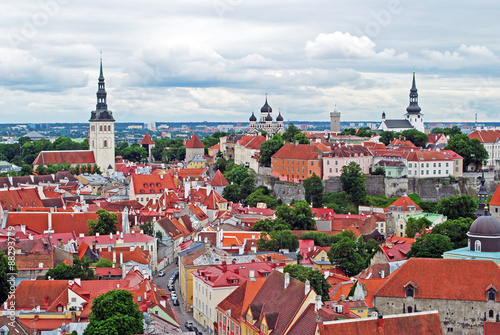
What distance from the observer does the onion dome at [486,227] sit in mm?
47250

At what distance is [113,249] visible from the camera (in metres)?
58.2

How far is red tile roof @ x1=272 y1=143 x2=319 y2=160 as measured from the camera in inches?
3669

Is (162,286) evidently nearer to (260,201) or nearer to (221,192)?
(260,201)

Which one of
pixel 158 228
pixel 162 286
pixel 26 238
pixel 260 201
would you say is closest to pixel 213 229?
pixel 158 228

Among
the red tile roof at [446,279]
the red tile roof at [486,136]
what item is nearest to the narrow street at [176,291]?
the red tile roof at [446,279]

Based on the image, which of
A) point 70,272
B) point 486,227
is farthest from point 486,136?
point 70,272

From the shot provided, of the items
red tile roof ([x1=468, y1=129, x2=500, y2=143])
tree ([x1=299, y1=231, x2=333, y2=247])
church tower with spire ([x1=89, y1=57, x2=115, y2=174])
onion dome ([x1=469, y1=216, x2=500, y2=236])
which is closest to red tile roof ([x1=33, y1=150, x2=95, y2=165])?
church tower with spire ([x1=89, y1=57, x2=115, y2=174])

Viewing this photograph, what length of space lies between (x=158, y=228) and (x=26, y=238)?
15565 millimetres

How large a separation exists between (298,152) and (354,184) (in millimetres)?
10341

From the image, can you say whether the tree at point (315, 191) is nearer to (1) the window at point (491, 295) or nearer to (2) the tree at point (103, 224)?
(2) the tree at point (103, 224)

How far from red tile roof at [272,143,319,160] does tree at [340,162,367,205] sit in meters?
5.71

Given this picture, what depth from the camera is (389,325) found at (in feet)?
110

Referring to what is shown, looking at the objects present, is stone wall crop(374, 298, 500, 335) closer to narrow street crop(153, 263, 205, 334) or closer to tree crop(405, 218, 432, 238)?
narrow street crop(153, 263, 205, 334)

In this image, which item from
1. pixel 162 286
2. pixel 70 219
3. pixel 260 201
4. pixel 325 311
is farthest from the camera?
pixel 260 201
